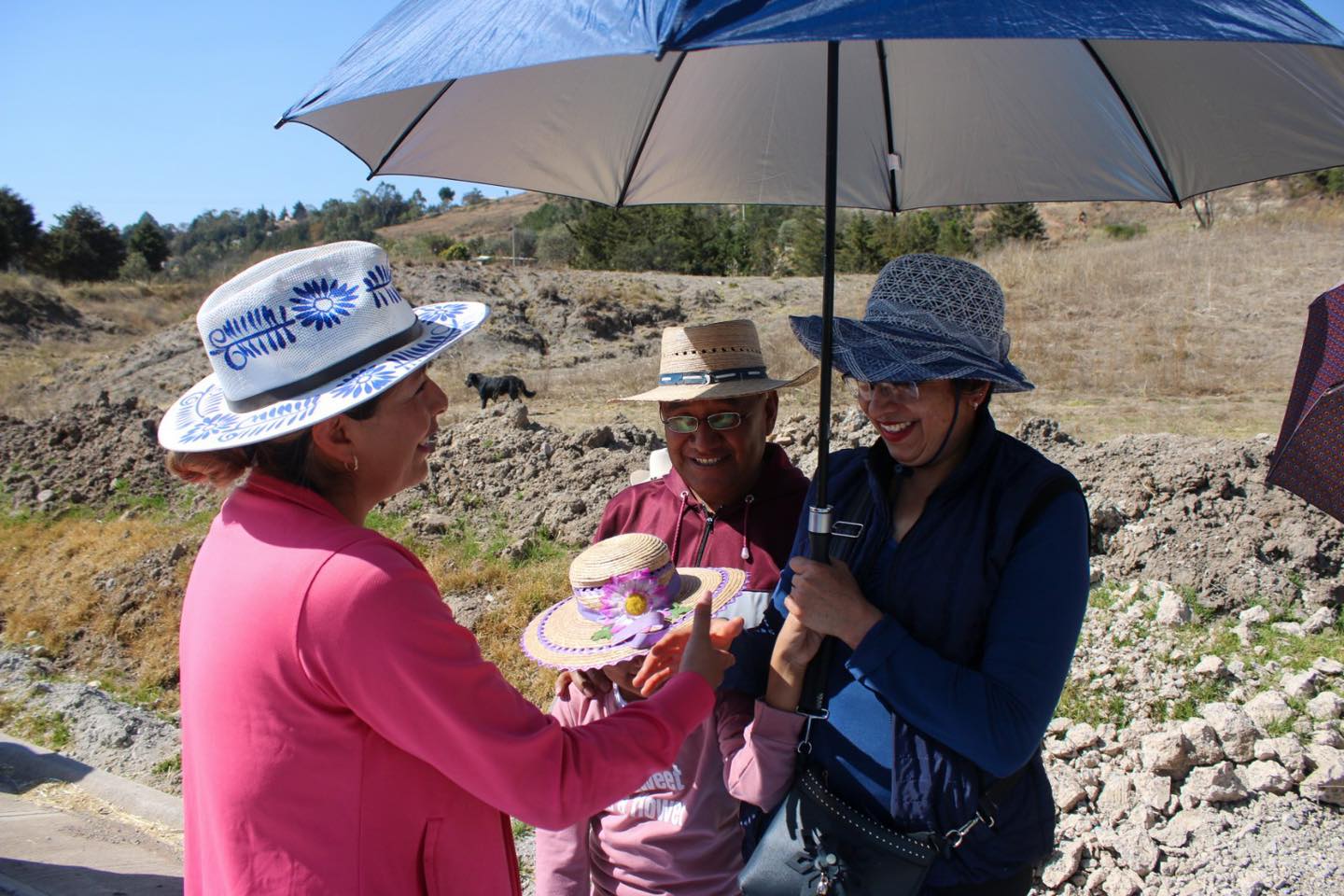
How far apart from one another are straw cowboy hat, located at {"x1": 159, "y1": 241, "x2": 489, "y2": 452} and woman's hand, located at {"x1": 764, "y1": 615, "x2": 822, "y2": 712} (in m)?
0.88

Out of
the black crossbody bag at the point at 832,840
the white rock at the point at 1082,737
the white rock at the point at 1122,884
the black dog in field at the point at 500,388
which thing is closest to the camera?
the black crossbody bag at the point at 832,840

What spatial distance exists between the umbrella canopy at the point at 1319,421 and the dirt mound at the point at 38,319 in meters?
29.2

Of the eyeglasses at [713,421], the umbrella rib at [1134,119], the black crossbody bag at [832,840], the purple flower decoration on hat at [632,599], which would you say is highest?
the umbrella rib at [1134,119]

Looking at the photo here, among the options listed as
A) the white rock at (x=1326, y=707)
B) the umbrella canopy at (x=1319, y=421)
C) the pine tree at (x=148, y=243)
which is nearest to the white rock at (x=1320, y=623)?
the white rock at (x=1326, y=707)

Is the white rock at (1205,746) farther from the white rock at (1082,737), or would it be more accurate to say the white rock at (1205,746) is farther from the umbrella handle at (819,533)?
the umbrella handle at (819,533)

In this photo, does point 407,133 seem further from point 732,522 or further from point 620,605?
point 620,605

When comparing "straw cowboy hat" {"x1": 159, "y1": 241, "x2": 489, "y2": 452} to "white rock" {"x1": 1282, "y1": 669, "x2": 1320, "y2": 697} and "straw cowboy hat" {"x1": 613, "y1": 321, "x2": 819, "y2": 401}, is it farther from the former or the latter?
"white rock" {"x1": 1282, "y1": 669, "x2": 1320, "y2": 697}

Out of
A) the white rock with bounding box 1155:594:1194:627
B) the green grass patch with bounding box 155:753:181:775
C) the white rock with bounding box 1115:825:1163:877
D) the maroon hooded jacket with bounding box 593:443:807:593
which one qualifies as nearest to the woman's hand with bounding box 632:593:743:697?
the maroon hooded jacket with bounding box 593:443:807:593

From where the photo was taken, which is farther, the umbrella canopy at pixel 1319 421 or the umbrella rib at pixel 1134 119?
the umbrella canopy at pixel 1319 421

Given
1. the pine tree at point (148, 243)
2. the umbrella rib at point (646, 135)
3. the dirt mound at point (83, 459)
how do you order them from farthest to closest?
the pine tree at point (148, 243) → the dirt mound at point (83, 459) → the umbrella rib at point (646, 135)

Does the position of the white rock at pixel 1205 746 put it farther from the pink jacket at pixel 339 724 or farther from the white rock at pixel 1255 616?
the pink jacket at pixel 339 724

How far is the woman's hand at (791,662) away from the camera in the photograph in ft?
6.27

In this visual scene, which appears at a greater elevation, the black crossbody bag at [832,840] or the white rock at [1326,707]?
the black crossbody bag at [832,840]

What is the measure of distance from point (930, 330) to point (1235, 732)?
2510 mm
